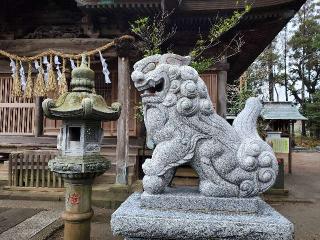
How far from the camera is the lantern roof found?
411cm

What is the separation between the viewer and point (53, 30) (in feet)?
30.1

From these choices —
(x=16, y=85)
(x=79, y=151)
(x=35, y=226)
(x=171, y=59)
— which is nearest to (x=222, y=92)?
(x=16, y=85)

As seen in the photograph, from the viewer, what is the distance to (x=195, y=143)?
2973 millimetres

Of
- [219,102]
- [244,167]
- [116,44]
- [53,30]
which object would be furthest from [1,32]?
[244,167]

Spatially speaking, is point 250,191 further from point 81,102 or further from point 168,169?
point 81,102

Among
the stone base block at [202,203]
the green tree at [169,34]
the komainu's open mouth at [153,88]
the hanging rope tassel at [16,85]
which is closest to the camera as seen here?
the stone base block at [202,203]

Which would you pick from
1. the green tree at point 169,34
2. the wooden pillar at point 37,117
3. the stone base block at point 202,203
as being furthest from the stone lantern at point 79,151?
the wooden pillar at point 37,117

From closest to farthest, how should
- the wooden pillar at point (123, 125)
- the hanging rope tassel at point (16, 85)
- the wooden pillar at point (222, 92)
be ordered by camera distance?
the wooden pillar at point (123, 125) < the hanging rope tassel at point (16, 85) < the wooden pillar at point (222, 92)

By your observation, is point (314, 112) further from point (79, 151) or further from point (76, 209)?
point (76, 209)

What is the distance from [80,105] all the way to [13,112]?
266 inches

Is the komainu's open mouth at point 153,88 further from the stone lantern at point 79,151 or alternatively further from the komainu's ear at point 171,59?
the stone lantern at point 79,151

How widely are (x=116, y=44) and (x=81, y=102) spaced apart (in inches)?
149

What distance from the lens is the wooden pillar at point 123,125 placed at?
7676mm

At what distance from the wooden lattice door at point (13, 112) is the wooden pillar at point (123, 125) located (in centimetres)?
366
